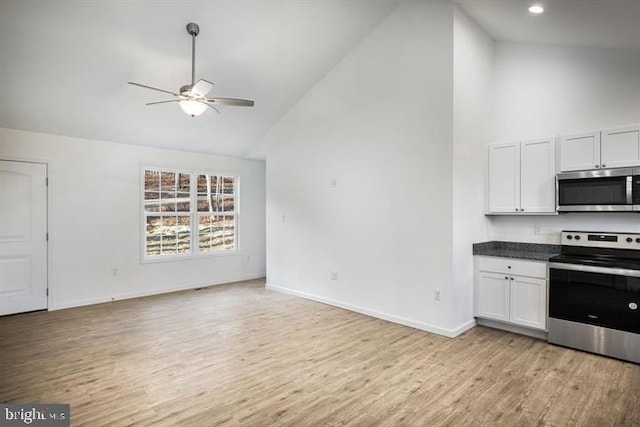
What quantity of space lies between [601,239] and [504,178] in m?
1.19

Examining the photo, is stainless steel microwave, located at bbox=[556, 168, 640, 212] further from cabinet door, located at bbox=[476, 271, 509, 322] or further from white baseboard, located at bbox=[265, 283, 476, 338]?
white baseboard, located at bbox=[265, 283, 476, 338]

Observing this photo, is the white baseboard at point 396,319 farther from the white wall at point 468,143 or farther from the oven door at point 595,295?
the oven door at point 595,295

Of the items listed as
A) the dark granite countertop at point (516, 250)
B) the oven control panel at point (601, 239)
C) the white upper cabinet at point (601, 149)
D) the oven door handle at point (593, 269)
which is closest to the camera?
the oven door handle at point (593, 269)

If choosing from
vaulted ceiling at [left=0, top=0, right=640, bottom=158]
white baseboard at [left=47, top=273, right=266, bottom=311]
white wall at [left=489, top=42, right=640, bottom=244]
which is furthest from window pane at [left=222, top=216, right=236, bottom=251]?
white wall at [left=489, top=42, right=640, bottom=244]

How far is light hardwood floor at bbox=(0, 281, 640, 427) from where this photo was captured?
2.53m

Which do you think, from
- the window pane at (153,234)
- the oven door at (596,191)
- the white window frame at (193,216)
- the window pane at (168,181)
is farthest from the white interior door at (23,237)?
the oven door at (596,191)

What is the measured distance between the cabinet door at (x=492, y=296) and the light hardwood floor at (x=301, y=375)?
209mm

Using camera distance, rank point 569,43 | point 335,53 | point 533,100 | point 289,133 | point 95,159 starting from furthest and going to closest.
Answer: point 289,133 < point 95,159 < point 335,53 < point 533,100 < point 569,43

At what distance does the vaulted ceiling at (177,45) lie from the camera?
354cm

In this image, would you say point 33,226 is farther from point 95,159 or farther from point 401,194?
point 401,194

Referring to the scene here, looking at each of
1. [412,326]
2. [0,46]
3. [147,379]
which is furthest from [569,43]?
[0,46]

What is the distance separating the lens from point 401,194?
450 centimetres

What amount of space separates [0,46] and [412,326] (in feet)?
17.7

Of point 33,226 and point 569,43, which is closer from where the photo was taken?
point 569,43
